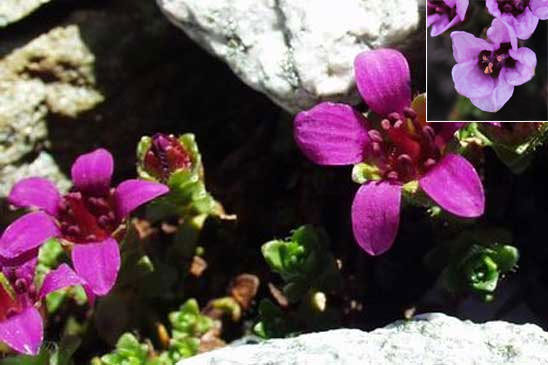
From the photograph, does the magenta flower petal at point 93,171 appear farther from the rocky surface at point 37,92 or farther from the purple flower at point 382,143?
the purple flower at point 382,143

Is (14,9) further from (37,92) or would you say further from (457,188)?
(457,188)

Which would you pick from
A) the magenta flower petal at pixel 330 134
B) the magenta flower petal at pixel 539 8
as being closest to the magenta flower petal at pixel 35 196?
the magenta flower petal at pixel 330 134

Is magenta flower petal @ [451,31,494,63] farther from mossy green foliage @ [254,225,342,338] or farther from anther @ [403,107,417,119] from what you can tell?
mossy green foliage @ [254,225,342,338]

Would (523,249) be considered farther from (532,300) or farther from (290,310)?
(290,310)

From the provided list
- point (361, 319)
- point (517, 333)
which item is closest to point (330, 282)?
point (361, 319)

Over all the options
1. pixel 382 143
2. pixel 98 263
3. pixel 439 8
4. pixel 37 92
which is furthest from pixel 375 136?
pixel 37 92

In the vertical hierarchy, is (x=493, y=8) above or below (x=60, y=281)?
above

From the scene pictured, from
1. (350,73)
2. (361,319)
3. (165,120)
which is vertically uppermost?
(350,73)

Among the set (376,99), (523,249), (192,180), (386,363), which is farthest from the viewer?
(523,249)
